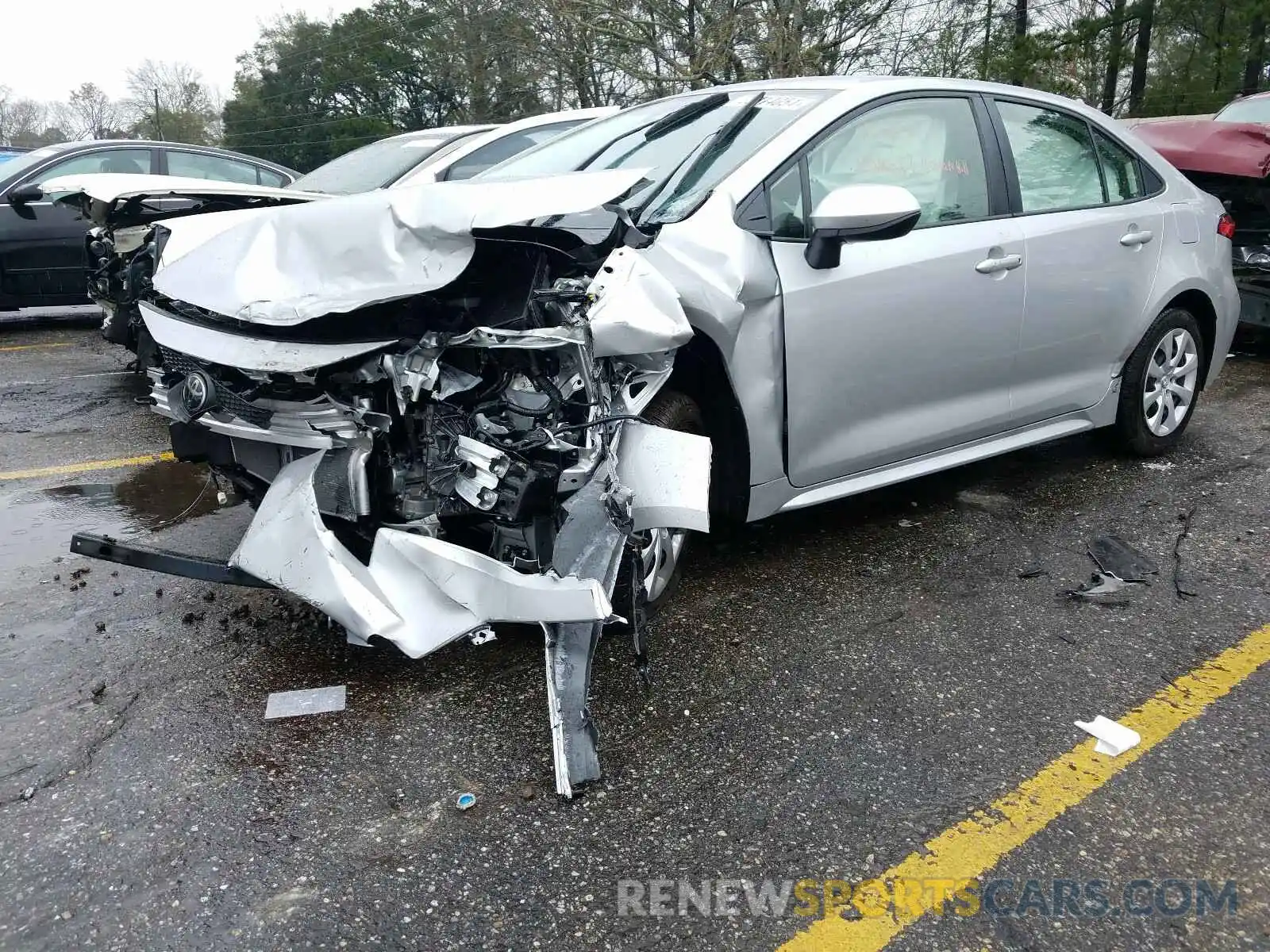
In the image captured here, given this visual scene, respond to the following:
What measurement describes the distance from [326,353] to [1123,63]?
23672 mm

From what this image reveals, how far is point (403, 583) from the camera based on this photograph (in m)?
2.62

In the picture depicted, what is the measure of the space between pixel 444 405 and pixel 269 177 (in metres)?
7.32

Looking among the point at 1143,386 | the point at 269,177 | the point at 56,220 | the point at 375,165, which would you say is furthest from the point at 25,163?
the point at 1143,386

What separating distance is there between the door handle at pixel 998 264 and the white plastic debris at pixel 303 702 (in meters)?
2.73

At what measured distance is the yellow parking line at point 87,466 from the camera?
16.1 feet

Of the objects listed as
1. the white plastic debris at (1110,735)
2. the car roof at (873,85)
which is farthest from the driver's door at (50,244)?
the white plastic debris at (1110,735)

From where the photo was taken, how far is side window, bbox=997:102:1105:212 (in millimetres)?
4117

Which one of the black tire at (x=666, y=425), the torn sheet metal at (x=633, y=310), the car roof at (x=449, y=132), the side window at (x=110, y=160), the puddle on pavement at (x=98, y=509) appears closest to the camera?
the torn sheet metal at (x=633, y=310)

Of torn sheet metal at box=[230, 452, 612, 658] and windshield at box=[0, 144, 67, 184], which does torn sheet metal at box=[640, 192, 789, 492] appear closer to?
torn sheet metal at box=[230, 452, 612, 658]

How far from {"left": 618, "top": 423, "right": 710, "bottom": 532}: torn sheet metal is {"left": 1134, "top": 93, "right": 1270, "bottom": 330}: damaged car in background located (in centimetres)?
578

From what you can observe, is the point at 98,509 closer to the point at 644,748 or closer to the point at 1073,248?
the point at 644,748

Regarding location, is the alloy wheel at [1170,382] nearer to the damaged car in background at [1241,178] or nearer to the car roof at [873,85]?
the car roof at [873,85]

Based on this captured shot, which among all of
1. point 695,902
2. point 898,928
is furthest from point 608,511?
point 898,928

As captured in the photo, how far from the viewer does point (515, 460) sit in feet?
8.66
